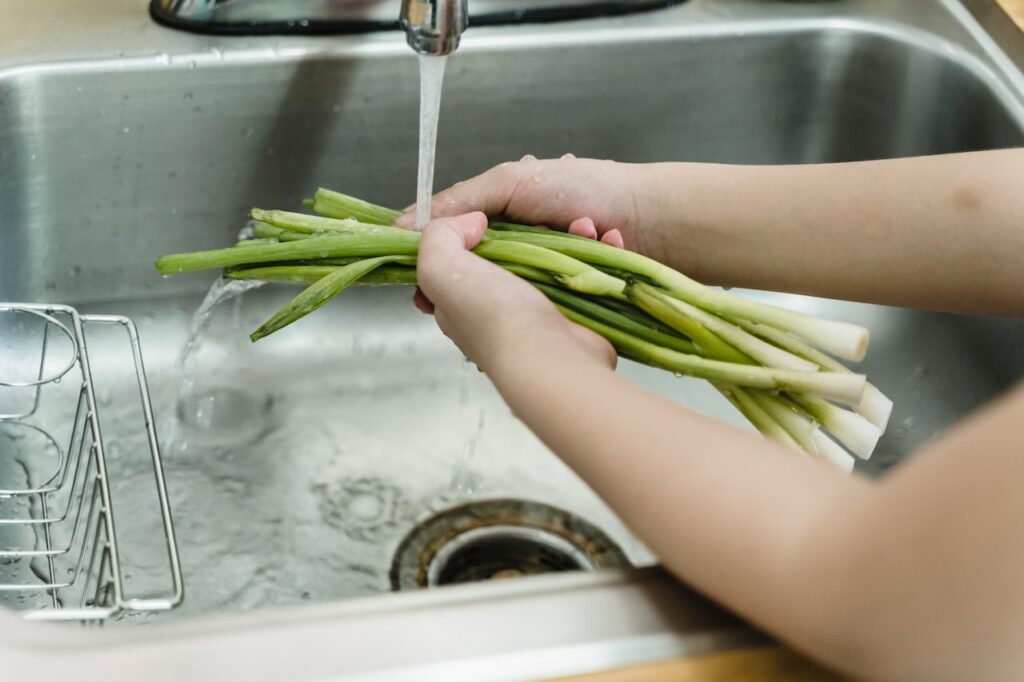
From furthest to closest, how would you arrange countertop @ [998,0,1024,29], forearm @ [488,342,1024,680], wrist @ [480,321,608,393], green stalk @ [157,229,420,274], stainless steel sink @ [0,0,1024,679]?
countertop @ [998,0,1024,29] → stainless steel sink @ [0,0,1024,679] → green stalk @ [157,229,420,274] → wrist @ [480,321,608,393] → forearm @ [488,342,1024,680]

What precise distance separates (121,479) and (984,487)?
881mm

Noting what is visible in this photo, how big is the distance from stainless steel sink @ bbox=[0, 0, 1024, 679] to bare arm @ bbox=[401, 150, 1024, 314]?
240mm

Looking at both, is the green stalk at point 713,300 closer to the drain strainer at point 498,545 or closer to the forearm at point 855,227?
the forearm at point 855,227


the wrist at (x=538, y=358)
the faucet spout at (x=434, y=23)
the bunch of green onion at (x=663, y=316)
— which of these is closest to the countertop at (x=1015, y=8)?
the bunch of green onion at (x=663, y=316)

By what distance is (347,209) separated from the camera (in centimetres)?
93

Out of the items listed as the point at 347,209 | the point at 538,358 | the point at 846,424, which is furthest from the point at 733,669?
the point at 347,209

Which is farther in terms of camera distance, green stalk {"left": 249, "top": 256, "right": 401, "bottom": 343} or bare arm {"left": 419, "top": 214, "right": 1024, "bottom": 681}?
green stalk {"left": 249, "top": 256, "right": 401, "bottom": 343}

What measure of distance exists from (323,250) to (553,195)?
0.21 metres

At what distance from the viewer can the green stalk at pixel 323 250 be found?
33.6 inches

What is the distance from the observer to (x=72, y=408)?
110cm

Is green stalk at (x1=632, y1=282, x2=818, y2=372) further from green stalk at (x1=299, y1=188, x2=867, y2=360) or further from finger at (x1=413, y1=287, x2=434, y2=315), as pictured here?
finger at (x1=413, y1=287, x2=434, y2=315)

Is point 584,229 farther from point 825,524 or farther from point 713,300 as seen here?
point 825,524

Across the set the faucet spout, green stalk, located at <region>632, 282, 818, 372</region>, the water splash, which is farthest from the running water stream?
the water splash

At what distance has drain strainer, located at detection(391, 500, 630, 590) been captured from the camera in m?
1.06
